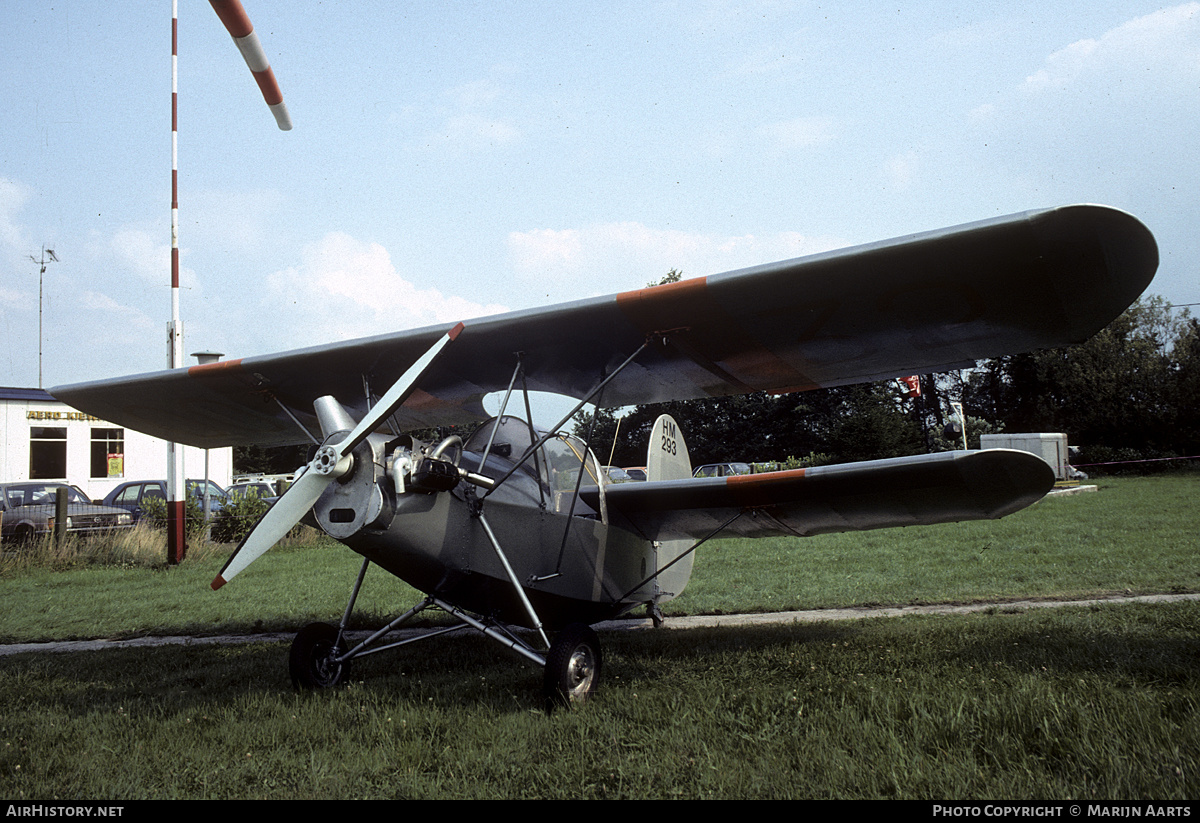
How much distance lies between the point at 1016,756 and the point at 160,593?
1157cm

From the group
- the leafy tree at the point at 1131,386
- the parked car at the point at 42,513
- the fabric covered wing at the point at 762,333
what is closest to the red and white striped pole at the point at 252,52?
the fabric covered wing at the point at 762,333

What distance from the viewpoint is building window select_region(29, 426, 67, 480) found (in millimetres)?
26359

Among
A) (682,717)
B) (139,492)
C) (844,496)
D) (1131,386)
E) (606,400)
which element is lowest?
(682,717)

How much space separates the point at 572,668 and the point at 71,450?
96.1 feet

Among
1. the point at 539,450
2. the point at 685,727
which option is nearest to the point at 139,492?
the point at 539,450

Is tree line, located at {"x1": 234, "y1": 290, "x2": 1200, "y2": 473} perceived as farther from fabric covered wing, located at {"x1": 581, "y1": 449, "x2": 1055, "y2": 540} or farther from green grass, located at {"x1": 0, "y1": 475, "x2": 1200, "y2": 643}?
fabric covered wing, located at {"x1": 581, "y1": 449, "x2": 1055, "y2": 540}

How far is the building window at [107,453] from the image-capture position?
91.2 ft

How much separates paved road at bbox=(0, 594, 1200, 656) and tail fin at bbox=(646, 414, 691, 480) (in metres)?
1.64

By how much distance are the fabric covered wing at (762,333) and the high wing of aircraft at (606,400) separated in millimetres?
17

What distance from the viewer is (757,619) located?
8164 mm

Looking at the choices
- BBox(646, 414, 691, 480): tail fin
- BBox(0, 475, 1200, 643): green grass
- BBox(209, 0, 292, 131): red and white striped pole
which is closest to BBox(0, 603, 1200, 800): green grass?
BBox(646, 414, 691, 480): tail fin

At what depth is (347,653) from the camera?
17.5ft

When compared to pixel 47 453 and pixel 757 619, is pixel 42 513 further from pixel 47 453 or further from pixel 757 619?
pixel 757 619
